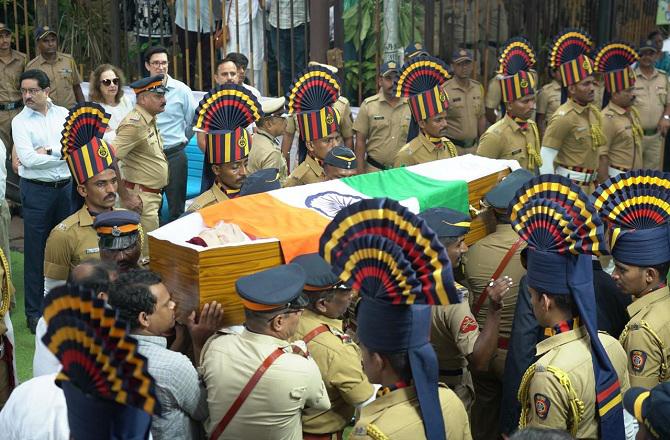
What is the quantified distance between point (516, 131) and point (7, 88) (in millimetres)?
4965

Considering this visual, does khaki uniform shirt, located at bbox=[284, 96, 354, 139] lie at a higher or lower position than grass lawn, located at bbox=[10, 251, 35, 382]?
higher

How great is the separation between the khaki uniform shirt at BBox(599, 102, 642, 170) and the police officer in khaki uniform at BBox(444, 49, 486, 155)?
124cm

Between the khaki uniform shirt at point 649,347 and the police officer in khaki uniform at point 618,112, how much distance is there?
4532mm

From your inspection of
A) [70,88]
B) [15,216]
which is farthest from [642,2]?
[15,216]

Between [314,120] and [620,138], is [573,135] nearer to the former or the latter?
[620,138]

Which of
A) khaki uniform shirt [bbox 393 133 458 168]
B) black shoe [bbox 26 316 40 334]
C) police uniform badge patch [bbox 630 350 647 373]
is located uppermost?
khaki uniform shirt [bbox 393 133 458 168]

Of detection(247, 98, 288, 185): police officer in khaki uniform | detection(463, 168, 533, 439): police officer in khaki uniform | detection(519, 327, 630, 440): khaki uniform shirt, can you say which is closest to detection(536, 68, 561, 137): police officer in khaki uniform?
detection(247, 98, 288, 185): police officer in khaki uniform

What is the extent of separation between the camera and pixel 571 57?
8.16 meters

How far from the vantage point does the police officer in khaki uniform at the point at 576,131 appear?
26.0 feet

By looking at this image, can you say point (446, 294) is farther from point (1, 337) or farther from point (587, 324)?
point (1, 337)

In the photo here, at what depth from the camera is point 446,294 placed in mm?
3141

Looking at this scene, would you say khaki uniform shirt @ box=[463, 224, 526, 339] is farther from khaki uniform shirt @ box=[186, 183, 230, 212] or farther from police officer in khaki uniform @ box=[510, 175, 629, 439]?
khaki uniform shirt @ box=[186, 183, 230, 212]

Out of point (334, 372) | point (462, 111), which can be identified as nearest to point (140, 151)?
point (462, 111)

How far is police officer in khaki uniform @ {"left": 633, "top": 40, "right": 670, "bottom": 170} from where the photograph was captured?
974cm
